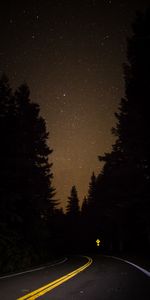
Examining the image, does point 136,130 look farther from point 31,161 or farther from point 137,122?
point 31,161

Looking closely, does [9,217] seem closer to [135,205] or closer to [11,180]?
[11,180]

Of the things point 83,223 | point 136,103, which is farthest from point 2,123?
point 83,223

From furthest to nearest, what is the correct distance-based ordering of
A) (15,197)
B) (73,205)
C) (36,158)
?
(73,205) → (36,158) → (15,197)

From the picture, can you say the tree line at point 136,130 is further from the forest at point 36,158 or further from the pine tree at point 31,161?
the pine tree at point 31,161

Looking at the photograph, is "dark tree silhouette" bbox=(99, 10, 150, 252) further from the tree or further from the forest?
the tree

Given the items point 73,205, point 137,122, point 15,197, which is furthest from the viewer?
point 73,205

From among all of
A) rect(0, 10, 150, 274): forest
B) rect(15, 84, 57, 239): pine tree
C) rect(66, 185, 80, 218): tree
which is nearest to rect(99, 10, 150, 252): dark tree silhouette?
rect(0, 10, 150, 274): forest

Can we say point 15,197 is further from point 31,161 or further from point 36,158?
point 36,158

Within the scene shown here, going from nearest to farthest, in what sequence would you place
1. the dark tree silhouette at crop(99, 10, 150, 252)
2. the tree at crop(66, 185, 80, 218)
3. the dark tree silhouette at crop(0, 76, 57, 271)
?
1. the dark tree silhouette at crop(0, 76, 57, 271)
2. the dark tree silhouette at crop(99, 10, 150, 252)
3. the tree at crop(66, 185, 80, 218)

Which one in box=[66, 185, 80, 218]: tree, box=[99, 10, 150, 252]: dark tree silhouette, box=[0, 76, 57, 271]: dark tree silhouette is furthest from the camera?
box=[66, 185, 80, 218]: tree

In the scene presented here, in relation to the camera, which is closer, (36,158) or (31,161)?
(31,161)

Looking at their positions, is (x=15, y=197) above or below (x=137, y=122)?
below

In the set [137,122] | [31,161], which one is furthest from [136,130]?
[31,161]

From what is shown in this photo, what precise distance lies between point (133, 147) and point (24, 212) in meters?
10.3
